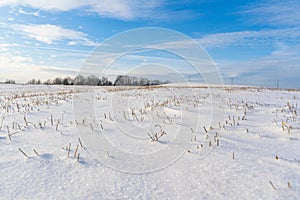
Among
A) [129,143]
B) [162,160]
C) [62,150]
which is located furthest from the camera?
[129,143]

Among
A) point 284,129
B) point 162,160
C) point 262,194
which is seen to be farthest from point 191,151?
point 284,129

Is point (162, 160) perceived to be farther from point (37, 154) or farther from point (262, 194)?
point (37, 154)

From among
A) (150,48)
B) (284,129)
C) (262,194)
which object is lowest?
(262,194)

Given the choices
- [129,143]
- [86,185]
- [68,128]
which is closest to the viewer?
[86,185]

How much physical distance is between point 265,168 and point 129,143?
153 cm

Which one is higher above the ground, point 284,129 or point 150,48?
point 150,48

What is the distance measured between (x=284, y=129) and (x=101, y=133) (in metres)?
2.62

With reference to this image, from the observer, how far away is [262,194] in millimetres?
1568

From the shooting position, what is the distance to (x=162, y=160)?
220cm

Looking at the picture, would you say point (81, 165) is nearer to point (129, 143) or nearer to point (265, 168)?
point (129, 143)

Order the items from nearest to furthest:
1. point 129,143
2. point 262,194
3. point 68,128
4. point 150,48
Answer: point 262,194 → point 129,143 → point 68,128 → point 150,48

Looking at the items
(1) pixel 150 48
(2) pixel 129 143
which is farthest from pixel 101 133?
(1) pixel 150 48

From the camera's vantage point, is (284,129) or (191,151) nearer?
(191,151)

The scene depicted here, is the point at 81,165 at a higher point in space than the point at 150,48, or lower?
lower
